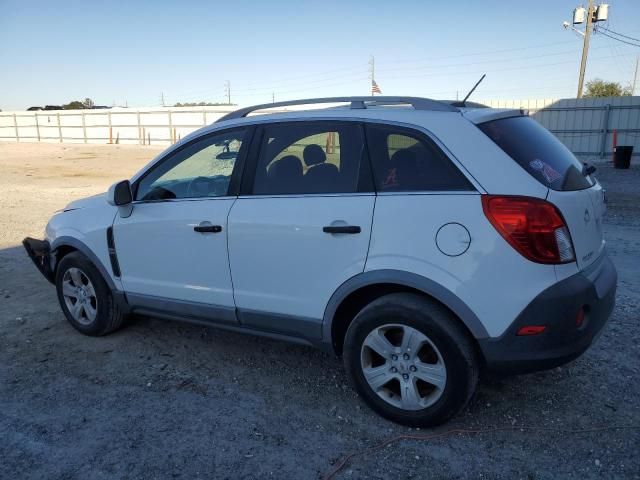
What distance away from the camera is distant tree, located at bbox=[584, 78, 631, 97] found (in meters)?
52.8

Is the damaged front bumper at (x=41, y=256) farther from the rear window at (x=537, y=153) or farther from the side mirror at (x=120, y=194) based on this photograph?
the rear window at (x=537, y=153)

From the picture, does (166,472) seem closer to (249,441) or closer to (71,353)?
(249,441)

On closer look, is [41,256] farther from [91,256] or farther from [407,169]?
[407,169]

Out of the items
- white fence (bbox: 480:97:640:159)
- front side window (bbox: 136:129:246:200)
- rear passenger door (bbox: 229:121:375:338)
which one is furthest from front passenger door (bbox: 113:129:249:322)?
white fence (bbox: 480:97:640:159)

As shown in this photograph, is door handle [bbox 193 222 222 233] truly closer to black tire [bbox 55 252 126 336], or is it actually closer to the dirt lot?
the dirt lot

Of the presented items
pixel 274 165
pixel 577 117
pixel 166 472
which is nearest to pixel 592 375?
pixel 274 165

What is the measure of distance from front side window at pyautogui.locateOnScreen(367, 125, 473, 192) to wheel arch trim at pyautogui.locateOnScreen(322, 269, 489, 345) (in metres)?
0.48

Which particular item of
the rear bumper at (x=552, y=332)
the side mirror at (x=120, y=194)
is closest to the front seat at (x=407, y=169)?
the rear bumper at (x=552, y=332)

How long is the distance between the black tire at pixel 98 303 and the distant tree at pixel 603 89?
57.7 meters

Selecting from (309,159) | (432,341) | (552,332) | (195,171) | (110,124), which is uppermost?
(110,124)

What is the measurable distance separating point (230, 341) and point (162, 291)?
747 millimetres

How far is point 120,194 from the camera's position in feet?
12.9

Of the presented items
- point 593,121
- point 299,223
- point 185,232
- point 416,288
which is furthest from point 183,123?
point 416,288

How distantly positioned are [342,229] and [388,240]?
11.2 inches
